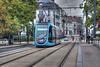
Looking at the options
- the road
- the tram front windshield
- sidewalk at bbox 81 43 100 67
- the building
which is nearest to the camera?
sidewalk at bbox 81 43 100 67

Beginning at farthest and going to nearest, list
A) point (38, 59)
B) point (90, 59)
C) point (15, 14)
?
1. point (15, 14)
2. point (38, 59)
3. point (90, 59)

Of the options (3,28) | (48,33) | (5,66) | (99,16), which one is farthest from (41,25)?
(5,66)

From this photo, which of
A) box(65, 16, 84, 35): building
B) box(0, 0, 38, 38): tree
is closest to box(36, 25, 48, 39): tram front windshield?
box(0, 0, 38, 38): tree

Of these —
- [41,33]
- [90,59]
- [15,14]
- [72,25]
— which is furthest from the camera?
[72,25]

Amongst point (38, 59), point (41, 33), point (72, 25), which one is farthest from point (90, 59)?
point (72, 25)

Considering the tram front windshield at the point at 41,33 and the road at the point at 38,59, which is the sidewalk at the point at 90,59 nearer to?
the road at the point at 38,59

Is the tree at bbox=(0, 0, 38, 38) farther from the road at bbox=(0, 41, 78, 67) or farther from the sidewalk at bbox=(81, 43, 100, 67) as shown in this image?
the sidewalk at bbox=(81, 43, 100, 67)

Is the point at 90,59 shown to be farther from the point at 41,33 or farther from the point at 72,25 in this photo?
the point at 72,25

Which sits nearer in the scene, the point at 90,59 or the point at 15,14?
the point at 90,59

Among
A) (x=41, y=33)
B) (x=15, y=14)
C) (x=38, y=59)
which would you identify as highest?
(x=15, y=14)

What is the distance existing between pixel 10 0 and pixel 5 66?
25762mm

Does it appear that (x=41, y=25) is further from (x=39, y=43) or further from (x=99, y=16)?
(x=99, y=16)

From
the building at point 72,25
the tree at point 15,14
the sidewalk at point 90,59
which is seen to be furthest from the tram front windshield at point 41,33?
the building at point 72,25

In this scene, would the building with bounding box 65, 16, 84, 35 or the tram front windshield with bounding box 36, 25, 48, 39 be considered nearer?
the tram front windshield with bounding box 36, 25, 48, 39
